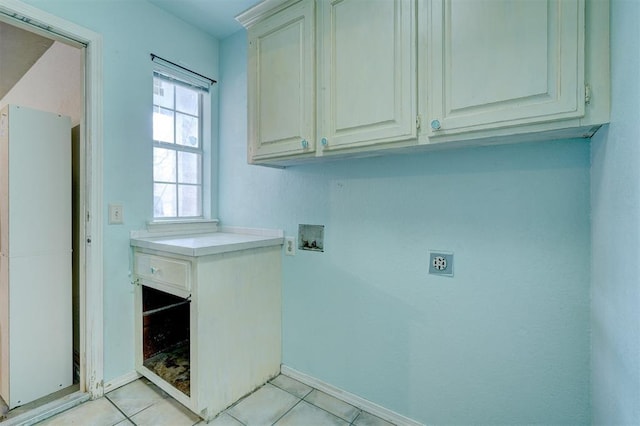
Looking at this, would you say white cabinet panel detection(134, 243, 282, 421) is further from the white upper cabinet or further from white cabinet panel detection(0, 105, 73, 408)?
the white upper cabinet

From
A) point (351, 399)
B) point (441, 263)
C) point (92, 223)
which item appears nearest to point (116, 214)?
point (92, 223)

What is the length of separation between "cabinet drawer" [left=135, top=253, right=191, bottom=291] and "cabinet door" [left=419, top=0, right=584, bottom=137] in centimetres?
137

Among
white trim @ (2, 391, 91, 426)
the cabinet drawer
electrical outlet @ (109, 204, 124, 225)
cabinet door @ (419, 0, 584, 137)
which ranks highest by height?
cabinet door @ (419, 0, 584, 137)

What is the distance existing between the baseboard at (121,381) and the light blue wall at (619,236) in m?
2.35

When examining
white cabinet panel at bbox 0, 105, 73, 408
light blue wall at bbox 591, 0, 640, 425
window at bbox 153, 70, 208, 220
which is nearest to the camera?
light blue wall at bbox 591, 0, 640, 425

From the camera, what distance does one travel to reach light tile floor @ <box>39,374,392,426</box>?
158cm

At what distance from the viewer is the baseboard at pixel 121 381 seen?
1.83 m

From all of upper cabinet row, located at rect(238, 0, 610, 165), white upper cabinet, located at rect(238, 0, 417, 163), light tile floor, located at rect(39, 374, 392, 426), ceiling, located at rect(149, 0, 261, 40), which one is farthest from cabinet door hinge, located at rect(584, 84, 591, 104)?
ceiling, located at rect(149, 0, 261, 40)

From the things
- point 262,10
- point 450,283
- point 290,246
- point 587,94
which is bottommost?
point 450,283

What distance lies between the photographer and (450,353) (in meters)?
1.45

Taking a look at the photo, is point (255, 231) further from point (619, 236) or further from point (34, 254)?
point (619, 236)

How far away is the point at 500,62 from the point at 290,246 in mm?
1476

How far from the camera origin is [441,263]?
146 centimetres

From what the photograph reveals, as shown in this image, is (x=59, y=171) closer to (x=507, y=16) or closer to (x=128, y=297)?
(x=128, y=297)
